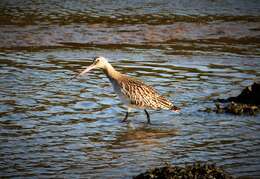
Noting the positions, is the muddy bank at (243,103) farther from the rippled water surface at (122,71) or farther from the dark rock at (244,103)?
the rippled water surface at (122,71)

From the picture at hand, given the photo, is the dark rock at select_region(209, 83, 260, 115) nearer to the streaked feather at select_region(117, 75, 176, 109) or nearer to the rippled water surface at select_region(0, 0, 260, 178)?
the rippled water surface at select_region(0, 0, 260, 178)

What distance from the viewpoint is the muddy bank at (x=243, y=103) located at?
10.7m

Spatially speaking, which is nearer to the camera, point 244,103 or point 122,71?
point 244,103

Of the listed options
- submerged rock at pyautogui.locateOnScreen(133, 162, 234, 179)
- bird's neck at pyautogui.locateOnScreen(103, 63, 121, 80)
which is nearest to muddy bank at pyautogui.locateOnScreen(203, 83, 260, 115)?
bird's neck at pyautogui.locateOnScreen(103, 63, 121, 80)

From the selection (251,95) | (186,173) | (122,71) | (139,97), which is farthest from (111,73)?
(186,173)

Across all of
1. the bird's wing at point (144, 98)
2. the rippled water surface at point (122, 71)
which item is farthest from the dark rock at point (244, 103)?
the bird's wing at point (144, 98)

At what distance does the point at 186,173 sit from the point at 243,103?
406 cm

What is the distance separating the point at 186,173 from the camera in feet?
24.3

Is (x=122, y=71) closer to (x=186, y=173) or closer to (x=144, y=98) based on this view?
(x=144, y=98)

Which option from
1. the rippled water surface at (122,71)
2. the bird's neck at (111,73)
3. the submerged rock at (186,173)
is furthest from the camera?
the bird's neck at (111,73)

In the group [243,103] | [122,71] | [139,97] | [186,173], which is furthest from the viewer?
[122,71]

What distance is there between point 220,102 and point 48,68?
4.33 meters

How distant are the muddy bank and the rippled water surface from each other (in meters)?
0.19

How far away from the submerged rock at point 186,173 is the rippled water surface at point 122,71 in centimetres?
45
